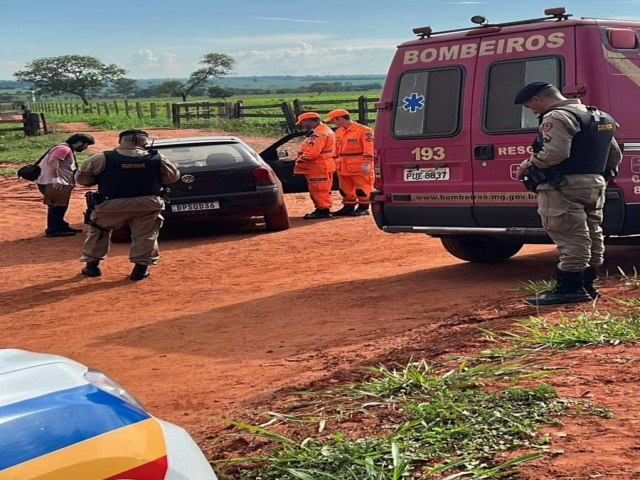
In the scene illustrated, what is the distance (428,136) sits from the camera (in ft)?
29.8

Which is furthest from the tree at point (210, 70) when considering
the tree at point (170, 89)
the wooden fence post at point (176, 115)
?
the wooden fence post at point (176, 115)

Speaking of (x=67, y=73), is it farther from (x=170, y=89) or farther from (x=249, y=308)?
(x=249, y=308)

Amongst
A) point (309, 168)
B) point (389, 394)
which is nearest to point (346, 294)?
point (389, 394)

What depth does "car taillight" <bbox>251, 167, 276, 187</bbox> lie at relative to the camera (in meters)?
13.2

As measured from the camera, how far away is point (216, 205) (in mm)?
12961

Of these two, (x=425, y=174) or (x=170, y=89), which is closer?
(x=425, y=174)

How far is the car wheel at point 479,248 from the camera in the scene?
397 inches

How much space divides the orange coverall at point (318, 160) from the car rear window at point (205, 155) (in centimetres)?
160

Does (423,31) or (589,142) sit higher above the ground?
(423,31)

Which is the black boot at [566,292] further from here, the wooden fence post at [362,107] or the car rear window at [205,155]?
the wooden fence post at [362,107]

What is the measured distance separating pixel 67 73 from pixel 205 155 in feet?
379

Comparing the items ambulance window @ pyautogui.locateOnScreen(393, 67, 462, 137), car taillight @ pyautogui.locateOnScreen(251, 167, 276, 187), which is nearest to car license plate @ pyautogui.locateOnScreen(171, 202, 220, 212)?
car taillight @ pyautogui.locateOnScreen(251, 167, 276, 187)

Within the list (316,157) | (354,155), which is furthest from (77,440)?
(354,155)

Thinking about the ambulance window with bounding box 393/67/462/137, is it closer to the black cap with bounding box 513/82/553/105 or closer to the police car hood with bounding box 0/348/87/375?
the black cap with bounding box 513/82/553/105
